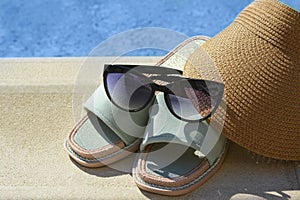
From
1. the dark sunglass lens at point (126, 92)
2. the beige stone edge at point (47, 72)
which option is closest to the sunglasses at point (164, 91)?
the dark sunglass lens at point (126, 92)

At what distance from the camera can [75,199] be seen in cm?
115

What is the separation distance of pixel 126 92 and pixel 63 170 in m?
0.23

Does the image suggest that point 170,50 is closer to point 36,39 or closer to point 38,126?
point 38,126

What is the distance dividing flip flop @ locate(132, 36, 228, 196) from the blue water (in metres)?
1.61

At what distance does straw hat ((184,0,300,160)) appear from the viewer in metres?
1.19

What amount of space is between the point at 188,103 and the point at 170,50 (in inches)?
14.7

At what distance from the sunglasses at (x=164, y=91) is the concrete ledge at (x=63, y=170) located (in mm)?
138

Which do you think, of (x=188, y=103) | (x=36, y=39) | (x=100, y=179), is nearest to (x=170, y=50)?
(x=188, y=103)

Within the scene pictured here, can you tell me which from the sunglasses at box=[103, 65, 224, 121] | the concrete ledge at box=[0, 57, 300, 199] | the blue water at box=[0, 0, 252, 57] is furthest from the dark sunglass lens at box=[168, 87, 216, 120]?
the blue water at box=[0, 0, 252, 57]

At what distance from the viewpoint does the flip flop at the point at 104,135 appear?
4.07ft

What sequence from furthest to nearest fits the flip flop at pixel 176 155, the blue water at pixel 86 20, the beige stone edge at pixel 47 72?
the blue water at pixel 86 20 < the beige stone edge at pixel 47 72 < the flip flop at pixel 176 155

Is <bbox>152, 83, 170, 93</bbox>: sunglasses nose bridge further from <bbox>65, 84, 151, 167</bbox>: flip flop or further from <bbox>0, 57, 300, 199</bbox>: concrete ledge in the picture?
<bbox>0, 57, 300, 199</bbox>: concrete ledge

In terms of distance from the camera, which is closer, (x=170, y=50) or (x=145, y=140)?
(x=145, y=140)

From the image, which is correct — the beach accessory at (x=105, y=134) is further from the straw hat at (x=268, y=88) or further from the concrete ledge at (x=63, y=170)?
the straw hat at (x=268, y=88)
